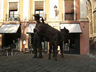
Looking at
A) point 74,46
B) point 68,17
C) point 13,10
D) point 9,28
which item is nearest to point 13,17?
point 13,10

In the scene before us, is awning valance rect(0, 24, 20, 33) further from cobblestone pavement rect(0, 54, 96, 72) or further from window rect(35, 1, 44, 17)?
cobblestone pavement rect(0, 54, 96, 72)

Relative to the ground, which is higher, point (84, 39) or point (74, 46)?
point (84, 39)

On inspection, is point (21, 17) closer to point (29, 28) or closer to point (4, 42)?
point (29, 28)

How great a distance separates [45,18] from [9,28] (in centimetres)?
460

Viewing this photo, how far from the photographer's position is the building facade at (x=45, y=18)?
53.6 ft

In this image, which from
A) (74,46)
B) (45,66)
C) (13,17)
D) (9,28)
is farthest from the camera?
(13,17)

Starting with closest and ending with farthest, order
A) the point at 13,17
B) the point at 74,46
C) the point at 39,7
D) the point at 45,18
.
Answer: the point at 74,46, the point at 45,18, the point at 39,7, the point at 13,17

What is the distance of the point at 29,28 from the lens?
16406 mm

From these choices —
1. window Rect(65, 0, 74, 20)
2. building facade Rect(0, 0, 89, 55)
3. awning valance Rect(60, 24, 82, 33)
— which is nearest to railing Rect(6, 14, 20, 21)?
building facade Rect(0, 0, 89, 55)

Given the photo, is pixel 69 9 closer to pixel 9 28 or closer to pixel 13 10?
pixel 13 10

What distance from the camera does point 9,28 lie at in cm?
1625

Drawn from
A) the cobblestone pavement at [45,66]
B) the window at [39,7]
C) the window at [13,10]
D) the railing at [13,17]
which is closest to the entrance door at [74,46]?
the window at [39,7]

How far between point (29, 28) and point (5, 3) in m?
4.96

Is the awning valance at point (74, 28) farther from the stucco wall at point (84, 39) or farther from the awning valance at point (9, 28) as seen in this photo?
the awning valance at point (9, 28)
